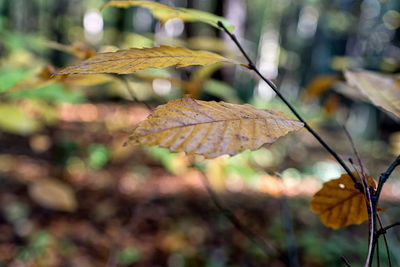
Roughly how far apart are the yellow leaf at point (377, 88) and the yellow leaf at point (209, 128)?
25 cm

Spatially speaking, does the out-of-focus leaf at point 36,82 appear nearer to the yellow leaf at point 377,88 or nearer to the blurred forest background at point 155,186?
the blurred forest background at point 155,186

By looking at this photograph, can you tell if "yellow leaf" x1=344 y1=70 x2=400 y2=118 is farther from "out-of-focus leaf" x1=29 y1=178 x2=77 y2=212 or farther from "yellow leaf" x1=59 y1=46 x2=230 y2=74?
"out-of-focus leaf" x1=29 y1=178 x2=77 y2=212

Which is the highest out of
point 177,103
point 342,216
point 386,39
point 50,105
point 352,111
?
point 386,39

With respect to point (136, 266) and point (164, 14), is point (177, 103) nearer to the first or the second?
point (164, 14)

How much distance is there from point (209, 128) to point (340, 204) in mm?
279

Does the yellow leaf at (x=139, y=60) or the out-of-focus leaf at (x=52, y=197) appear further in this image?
the out-of-focus leaf at (x=52, y=197)

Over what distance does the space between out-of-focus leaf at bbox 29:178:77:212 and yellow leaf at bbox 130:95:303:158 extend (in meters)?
2.82

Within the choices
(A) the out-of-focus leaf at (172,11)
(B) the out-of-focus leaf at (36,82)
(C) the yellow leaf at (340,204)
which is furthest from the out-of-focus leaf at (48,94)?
(C) the yellow leaf at (340,204)

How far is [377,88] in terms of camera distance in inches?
22.4

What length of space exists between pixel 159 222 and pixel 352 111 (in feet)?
44.3

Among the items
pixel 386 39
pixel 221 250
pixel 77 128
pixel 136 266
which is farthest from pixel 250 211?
pixel 386 39

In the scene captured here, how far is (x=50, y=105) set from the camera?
2248mm

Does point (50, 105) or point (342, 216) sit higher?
point (342, 216)

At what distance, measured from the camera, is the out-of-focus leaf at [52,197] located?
8.82 feet
